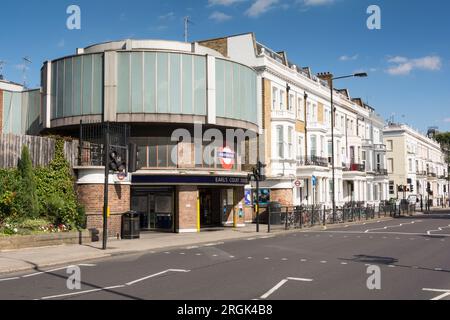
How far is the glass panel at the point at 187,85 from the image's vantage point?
28.6 m

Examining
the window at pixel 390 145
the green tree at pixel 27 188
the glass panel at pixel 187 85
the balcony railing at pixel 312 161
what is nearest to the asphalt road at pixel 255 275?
the green tree at pixel 27 188

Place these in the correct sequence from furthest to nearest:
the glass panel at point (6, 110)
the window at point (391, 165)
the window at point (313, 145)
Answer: the window at point (391, 165) → the window at point (313, 145) → the glass panel at point (6, 110)

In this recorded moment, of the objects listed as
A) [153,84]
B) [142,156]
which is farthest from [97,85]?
[142,156]

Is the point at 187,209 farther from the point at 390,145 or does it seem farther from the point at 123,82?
the point at 390,145

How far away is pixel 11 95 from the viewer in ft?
114

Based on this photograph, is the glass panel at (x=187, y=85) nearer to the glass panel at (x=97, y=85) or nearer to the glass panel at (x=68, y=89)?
the glass panel at (x=97, y=85)

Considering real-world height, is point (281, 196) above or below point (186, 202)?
above

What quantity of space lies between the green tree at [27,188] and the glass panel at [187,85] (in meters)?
9.87

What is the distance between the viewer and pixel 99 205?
23.1 m

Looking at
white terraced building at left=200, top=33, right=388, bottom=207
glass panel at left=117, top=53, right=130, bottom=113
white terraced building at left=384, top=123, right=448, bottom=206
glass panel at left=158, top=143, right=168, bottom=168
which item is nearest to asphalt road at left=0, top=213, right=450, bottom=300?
glass panel at left=158, top=143, right=168, bottom=168

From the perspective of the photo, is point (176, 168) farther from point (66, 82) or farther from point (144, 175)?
point (66, 82)

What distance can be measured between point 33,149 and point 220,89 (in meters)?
11.8

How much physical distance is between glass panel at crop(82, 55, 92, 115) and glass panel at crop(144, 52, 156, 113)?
126 inches

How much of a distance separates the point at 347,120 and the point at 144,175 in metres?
34.7
